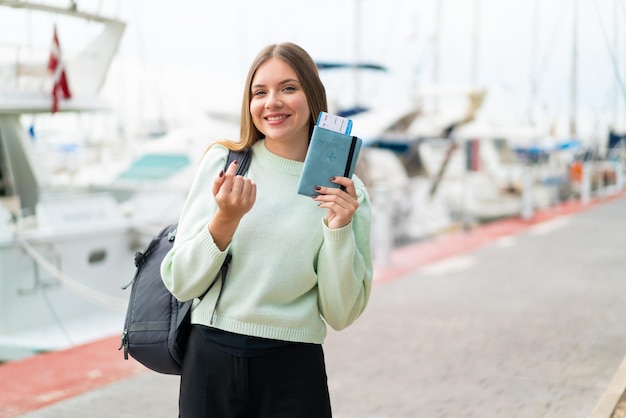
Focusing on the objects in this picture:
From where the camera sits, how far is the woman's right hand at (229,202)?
6.13 ft

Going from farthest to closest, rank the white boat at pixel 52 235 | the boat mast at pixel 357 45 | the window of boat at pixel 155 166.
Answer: the boat mast at pixel 357 45
the window of boat at pixel 155 166
the white boat at pixel 52 235

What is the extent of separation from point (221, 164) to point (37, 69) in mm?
8000

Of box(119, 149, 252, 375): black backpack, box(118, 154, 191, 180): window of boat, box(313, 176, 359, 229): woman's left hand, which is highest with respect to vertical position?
box(313, 176, 359, 229): woman's left hand

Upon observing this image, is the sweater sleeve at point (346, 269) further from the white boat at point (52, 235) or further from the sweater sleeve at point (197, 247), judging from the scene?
the white boat at point (52, 235)

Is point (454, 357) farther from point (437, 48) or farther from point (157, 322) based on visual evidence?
point (437, 48)

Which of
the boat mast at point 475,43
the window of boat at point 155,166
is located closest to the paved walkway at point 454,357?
the window of boat at point 155,166

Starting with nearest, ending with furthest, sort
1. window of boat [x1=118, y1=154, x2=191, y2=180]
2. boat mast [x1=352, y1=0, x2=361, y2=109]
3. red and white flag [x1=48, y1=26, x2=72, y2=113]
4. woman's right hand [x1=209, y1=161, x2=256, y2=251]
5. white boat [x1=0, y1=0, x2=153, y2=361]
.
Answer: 1. woman's right hand [x1=209, y1=161, x2=256, y2=251]
2. white boat [x1=0, y1=0, x2=153, y2=361]
3. red and white flag [x1=48, y1=26, x2=72, y2=113]
4. window of boat [x1=118, y1=154, x2=191, y2=180]
5. boat mast [x1=352, y1=0, x2=361, y2=109]

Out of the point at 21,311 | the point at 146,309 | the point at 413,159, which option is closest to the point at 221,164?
the point at 146,309

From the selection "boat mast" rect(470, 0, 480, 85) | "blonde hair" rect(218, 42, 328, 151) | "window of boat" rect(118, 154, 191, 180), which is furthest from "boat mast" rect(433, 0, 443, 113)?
"blonde hair" rect(218, 42, 328, 151)

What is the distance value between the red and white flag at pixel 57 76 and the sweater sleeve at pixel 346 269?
25.2 feet

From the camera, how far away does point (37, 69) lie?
30.4 feet

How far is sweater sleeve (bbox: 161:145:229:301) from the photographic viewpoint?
1940mm

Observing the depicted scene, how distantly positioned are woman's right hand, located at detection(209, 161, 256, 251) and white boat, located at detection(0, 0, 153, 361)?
6.33 metres

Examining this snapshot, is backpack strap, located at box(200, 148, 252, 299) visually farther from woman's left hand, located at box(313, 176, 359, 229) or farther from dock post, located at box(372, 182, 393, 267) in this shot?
dock post, located at box(372, 182, 393, 267)
